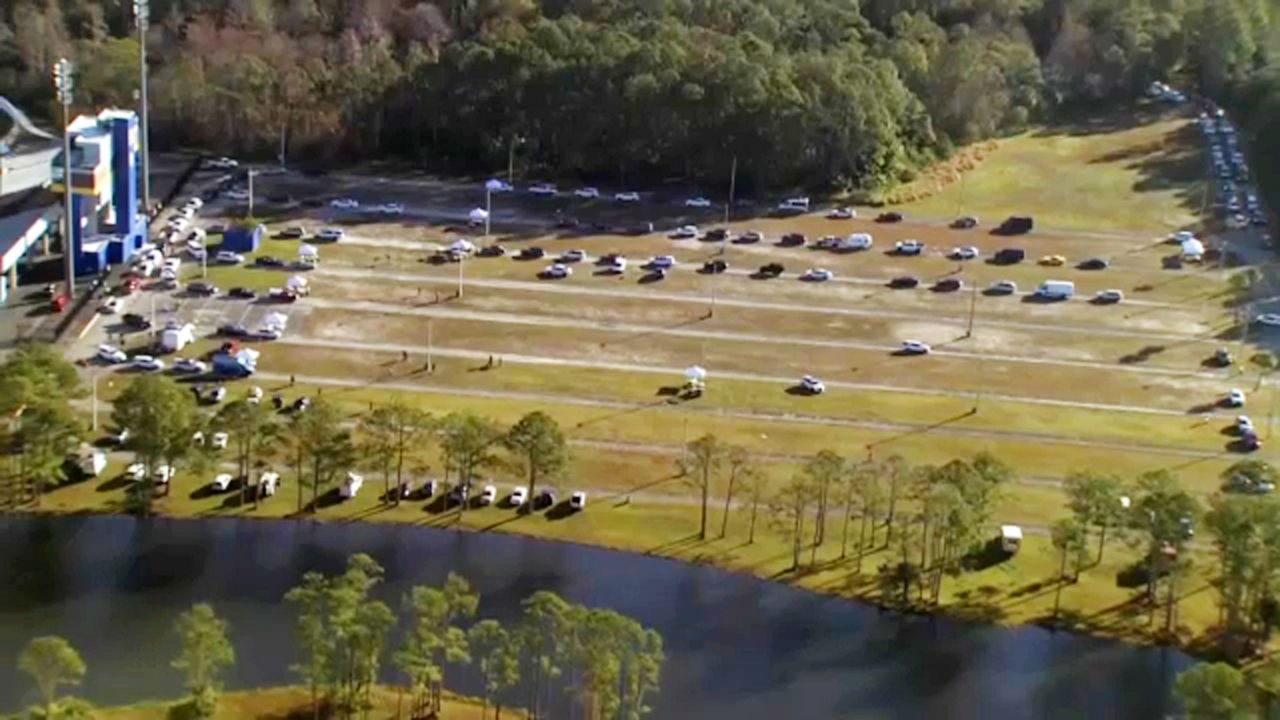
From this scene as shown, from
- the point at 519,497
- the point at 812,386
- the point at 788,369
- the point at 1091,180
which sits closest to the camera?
the point at 519,497

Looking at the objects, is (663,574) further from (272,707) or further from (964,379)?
(964,379)

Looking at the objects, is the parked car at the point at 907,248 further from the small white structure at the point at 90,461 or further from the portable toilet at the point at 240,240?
Answer: the small white structure at the point at 90,461

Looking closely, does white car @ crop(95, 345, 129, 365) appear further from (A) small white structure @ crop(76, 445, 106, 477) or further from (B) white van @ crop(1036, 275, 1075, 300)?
(B) white van @ crop(1036, 275, 1075, 300)

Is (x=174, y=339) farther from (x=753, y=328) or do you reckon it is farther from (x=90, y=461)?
(x=753, y=328)

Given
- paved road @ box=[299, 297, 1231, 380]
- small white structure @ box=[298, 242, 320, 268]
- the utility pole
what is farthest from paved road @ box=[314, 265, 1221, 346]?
the utility pole

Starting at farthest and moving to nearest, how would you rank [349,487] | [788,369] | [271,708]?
[788,369], [349,487], [271,708]

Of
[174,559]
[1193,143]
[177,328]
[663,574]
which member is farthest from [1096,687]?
[1193,143]

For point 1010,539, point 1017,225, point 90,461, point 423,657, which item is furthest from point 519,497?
point 1017,225
